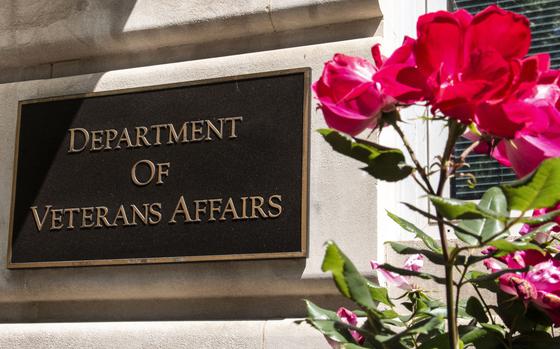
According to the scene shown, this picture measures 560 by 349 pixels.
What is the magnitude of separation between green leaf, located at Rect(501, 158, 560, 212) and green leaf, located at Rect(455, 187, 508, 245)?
0.11 ft

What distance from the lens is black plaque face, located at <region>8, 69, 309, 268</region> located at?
13.0ft

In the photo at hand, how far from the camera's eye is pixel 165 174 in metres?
4.23

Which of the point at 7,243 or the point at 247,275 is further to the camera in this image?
the point at 7,243

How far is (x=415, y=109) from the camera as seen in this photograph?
4250 millimetres

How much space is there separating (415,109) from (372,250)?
0.87m

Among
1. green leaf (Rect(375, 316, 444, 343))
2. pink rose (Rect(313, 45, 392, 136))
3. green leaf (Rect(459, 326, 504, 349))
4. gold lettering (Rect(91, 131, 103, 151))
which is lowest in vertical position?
green leaf (Rect(459, 326, 504, 349))

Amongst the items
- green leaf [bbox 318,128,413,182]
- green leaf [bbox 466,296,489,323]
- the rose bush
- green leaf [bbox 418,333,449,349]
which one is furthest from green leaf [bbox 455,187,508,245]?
green leaf [bbox 466,296,489,323]

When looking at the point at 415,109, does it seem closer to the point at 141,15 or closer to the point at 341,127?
the point at 141,15

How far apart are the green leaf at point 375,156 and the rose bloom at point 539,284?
519 mm

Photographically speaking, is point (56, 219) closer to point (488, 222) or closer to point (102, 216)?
point (102, 216)

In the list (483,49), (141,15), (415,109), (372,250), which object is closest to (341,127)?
(483,49)

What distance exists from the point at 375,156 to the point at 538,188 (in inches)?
10.6

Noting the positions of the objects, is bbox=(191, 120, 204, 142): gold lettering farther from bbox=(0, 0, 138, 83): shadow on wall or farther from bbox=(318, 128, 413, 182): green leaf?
bbox=(318, 128, 413, 182): green leaf

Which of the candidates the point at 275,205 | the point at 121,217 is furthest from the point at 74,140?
the point at 275,205
